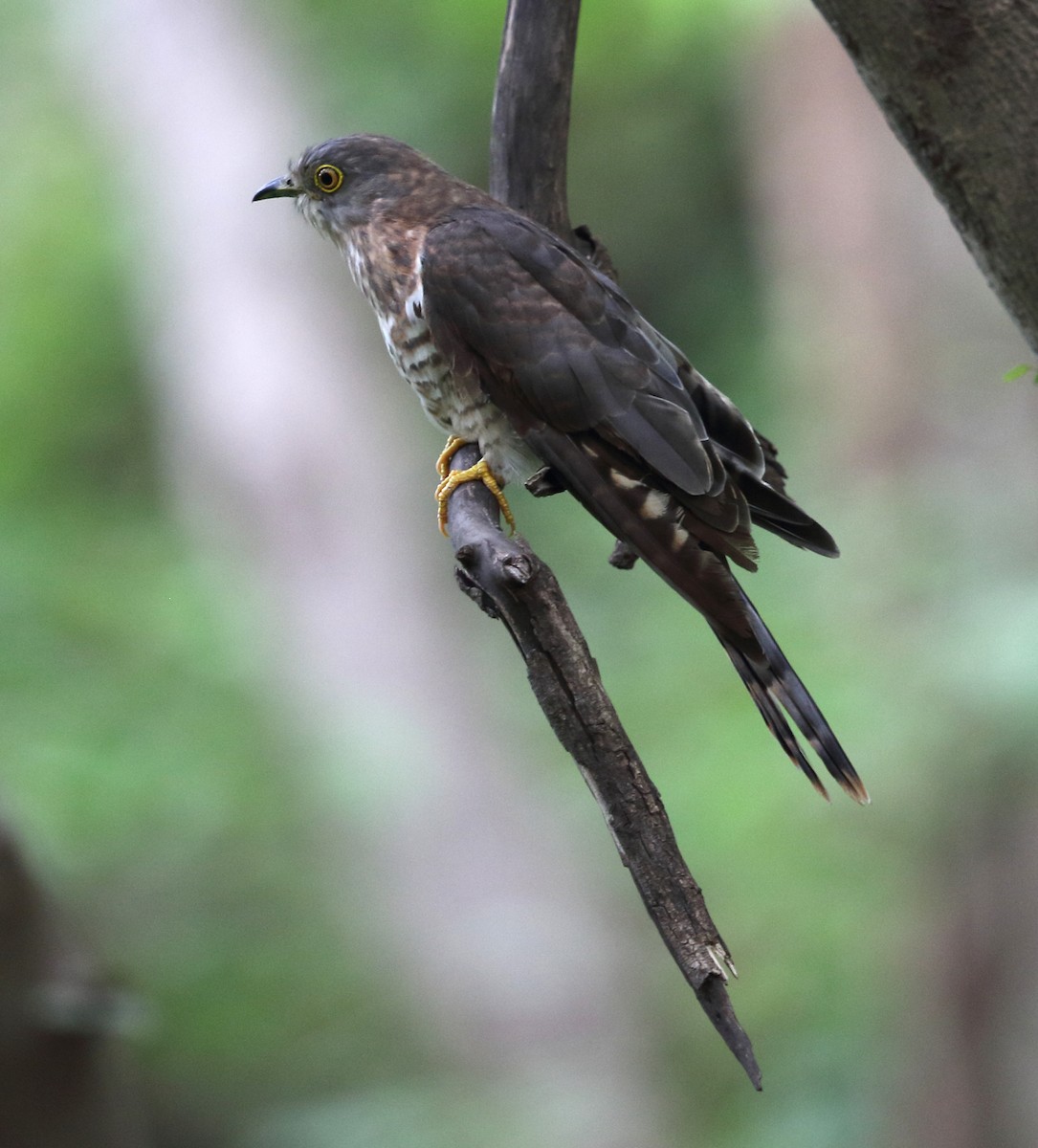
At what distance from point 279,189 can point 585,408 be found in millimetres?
1252

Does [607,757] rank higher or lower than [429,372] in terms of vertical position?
lower

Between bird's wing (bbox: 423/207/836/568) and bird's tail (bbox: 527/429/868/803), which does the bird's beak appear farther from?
bird's tail (bbox: 527/429/868/803)

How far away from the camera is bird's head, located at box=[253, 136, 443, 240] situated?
3207 millimetres

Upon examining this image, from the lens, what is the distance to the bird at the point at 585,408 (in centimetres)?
240

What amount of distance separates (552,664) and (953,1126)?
14.0 feet

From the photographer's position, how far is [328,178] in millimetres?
3316

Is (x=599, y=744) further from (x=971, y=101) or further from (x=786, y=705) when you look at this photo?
(x=971, y=101)

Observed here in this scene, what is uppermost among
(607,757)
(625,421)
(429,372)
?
(429,372)

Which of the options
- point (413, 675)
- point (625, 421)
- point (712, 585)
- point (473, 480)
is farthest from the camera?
point (413, 675)

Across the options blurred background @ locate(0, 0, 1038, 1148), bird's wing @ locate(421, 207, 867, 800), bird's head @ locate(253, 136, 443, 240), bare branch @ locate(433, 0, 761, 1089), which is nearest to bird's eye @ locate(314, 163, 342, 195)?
bird's head @ locate(253, 136, 443, 240)

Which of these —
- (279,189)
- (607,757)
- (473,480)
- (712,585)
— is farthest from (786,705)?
(279,189)

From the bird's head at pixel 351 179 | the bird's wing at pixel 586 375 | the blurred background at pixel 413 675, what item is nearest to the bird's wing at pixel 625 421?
the bird's wing at pixel 586 375

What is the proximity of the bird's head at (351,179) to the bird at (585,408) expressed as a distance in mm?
50

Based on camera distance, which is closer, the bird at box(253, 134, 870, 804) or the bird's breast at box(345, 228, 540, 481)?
the bird at box(253, 134, 870, 804)
